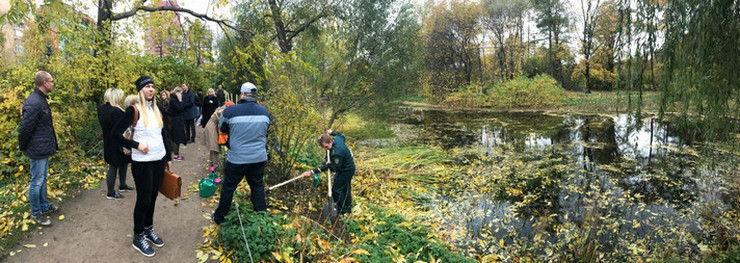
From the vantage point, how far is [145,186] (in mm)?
3141

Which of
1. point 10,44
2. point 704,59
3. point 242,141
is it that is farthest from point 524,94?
point 10,44

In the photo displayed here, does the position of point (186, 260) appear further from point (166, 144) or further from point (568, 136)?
point (568, 136)

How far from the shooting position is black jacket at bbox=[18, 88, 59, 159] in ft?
11.2

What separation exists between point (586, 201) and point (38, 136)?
784cm

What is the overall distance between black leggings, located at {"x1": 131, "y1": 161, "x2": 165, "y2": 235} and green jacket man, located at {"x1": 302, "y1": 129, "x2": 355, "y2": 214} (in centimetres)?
180

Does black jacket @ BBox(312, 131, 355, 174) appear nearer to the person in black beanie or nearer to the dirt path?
the dirt path

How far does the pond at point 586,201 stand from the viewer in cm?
464

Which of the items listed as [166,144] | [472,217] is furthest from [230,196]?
[472,217]

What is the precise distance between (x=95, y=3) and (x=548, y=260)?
8695 millimetres

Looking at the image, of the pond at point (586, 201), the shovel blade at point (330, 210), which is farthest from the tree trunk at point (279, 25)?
the shovel blade at point (330, 210)

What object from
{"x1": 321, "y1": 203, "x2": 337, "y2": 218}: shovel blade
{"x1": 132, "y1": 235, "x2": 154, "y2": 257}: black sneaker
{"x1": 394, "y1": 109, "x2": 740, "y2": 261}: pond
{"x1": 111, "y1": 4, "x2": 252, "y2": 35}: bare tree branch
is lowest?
{"x1": 394, "y1": 109, "x2": 740, "y2": 261}: pond

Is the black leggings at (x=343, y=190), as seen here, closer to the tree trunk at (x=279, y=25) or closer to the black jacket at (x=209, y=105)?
the black jacket at (x=209, y=105)

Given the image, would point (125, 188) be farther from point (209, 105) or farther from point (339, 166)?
point (209, 105)

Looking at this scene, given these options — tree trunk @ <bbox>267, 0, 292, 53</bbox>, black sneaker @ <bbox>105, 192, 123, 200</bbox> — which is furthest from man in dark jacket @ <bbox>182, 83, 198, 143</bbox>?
tree trunk @ <bbox>267, 0, 292, 53</bbox>
